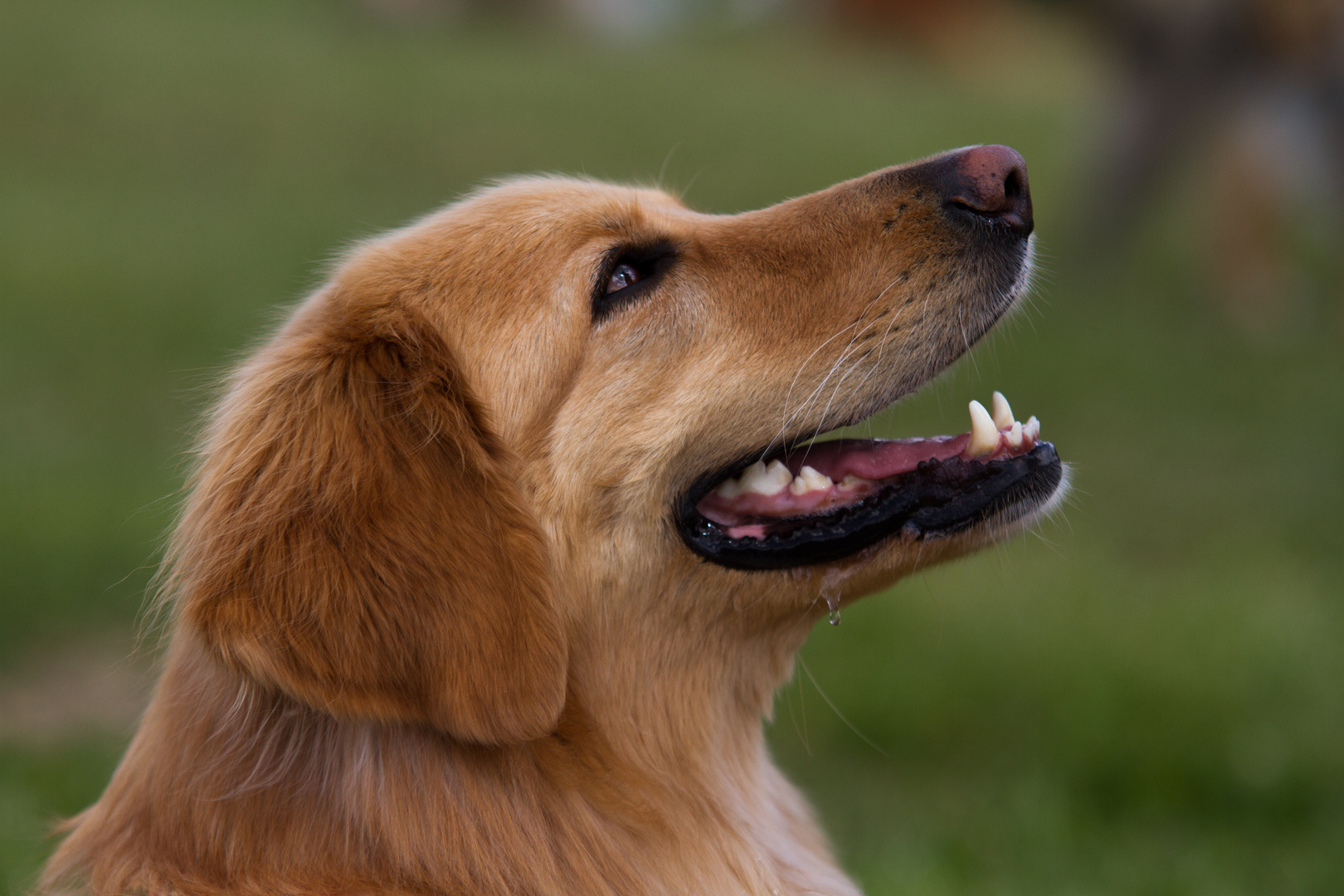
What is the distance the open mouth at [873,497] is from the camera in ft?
8.38

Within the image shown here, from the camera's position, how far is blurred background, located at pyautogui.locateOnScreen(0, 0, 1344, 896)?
176 inches

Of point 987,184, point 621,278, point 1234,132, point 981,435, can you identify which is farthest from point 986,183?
point 1234,132

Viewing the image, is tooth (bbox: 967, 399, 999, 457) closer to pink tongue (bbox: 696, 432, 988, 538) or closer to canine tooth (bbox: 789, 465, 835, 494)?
pink tongue (bbox: 696, 432, 988, 538)

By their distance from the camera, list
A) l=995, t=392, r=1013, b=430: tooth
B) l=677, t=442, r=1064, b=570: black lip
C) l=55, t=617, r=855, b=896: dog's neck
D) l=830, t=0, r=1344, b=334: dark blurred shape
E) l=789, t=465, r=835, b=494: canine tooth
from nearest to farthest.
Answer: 1. l=55, t=617, r=855, b=896: dog's neck
2. l=677, t=442, r=1064, b=570: black lip
3. l=789, t=465, r=835, b=494: canine tooth
4. l=995, t=392, r=1013, b=430: tooth
5. l=830, t=0, r=1344, b=334: dark blurred shape

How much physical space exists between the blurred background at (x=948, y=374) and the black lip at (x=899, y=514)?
70cm

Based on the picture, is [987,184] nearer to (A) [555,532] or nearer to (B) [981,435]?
(B) [981,435]

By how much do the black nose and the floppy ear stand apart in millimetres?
1156

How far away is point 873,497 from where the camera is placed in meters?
2.60

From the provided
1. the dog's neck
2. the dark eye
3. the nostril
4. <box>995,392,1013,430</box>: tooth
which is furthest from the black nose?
the dog's neck

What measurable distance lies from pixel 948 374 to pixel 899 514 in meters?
0.44

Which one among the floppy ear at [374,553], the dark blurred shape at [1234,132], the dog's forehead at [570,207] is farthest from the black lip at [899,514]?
the dark blurred shape at [1234,132]

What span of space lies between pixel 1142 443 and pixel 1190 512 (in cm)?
109

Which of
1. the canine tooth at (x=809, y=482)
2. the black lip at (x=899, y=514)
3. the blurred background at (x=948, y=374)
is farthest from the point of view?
the blurred background at (x=948, y=374)

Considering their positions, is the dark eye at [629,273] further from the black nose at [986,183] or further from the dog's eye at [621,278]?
the black nose at [986,183]
